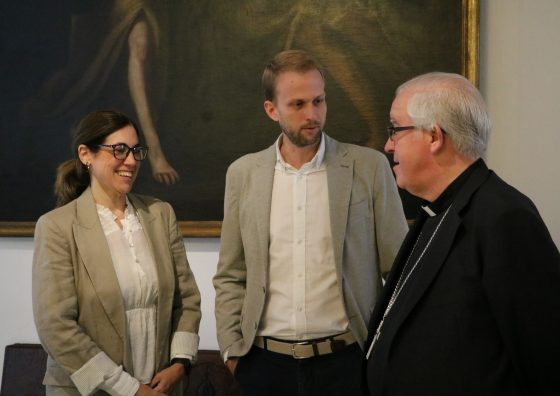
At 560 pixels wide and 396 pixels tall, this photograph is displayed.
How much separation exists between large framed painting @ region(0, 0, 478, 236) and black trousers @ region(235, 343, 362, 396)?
57.2 inches

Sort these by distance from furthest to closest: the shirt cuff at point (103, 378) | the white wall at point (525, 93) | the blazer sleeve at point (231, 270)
Result: the white wall at point (525, 93), the blazer sleeve at point (231, 270), the shirt cuff at point (103, 378)

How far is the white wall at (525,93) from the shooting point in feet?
13.4

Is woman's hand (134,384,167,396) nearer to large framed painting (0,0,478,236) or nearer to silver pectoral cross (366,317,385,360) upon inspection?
silver pectoral cross (366,317,385,360)

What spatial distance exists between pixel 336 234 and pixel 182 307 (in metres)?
0.72

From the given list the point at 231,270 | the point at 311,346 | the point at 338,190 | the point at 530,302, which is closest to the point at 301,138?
the point at 338,190

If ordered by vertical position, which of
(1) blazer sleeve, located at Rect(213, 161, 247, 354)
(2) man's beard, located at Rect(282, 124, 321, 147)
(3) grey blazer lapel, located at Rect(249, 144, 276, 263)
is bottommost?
(1) blazer sleeve, located at Rect(213, 161, 247, 354)

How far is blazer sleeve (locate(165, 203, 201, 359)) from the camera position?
3076 millimetres

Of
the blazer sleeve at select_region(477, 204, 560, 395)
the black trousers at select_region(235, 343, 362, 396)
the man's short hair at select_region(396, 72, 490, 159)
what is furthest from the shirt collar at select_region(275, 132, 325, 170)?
the blazer sleeve at select_region(477, 204, 560, 395)

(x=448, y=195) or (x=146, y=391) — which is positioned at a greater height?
(x=448, y=195)

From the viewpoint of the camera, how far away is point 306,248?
10.0 feet

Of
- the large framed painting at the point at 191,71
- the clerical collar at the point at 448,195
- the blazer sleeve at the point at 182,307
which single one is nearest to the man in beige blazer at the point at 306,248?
the blazer sleeve at the point at 182,307

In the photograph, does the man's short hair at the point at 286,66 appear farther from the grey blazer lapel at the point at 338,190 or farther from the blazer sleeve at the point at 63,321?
the blazer sleeve at the point at 63,321

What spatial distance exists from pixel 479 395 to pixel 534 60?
2653mm

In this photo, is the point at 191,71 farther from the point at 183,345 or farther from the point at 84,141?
the point at 183,345
